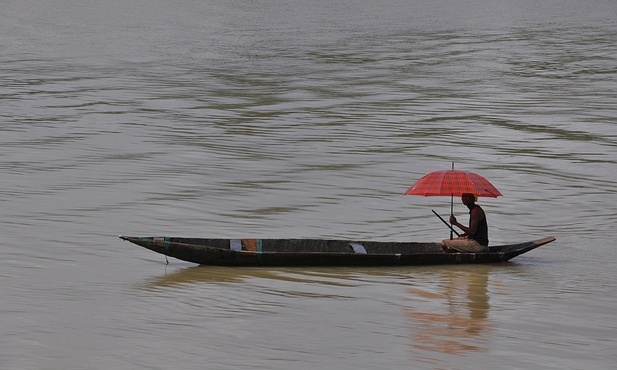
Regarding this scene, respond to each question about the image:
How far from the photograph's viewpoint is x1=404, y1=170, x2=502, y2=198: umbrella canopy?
13.0 m

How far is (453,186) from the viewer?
42.9ft

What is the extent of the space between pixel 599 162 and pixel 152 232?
8.41 m

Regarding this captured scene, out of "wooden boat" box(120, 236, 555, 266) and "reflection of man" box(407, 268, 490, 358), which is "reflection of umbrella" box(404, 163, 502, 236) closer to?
"wooden boat" box(120, 236, 555, 266)

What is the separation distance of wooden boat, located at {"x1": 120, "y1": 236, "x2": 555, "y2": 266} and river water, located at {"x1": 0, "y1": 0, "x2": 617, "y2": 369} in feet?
0.44

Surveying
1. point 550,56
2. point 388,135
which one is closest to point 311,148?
point 388,135

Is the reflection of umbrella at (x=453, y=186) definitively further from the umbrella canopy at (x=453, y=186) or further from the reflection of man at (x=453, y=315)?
the reflection of man at (x=453, y=315)

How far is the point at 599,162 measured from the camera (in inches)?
798

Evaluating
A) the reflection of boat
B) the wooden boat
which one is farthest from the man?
the reflection of boat

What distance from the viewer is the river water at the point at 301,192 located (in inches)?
404

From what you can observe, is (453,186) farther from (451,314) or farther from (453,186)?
(451,314)

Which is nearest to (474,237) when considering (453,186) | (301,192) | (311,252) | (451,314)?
(453,186)

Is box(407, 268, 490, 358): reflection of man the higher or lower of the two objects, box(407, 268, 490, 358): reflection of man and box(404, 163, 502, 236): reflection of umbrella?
the lower

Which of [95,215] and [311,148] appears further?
[311,148]

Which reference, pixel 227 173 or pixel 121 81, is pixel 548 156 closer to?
pixel 227 173
